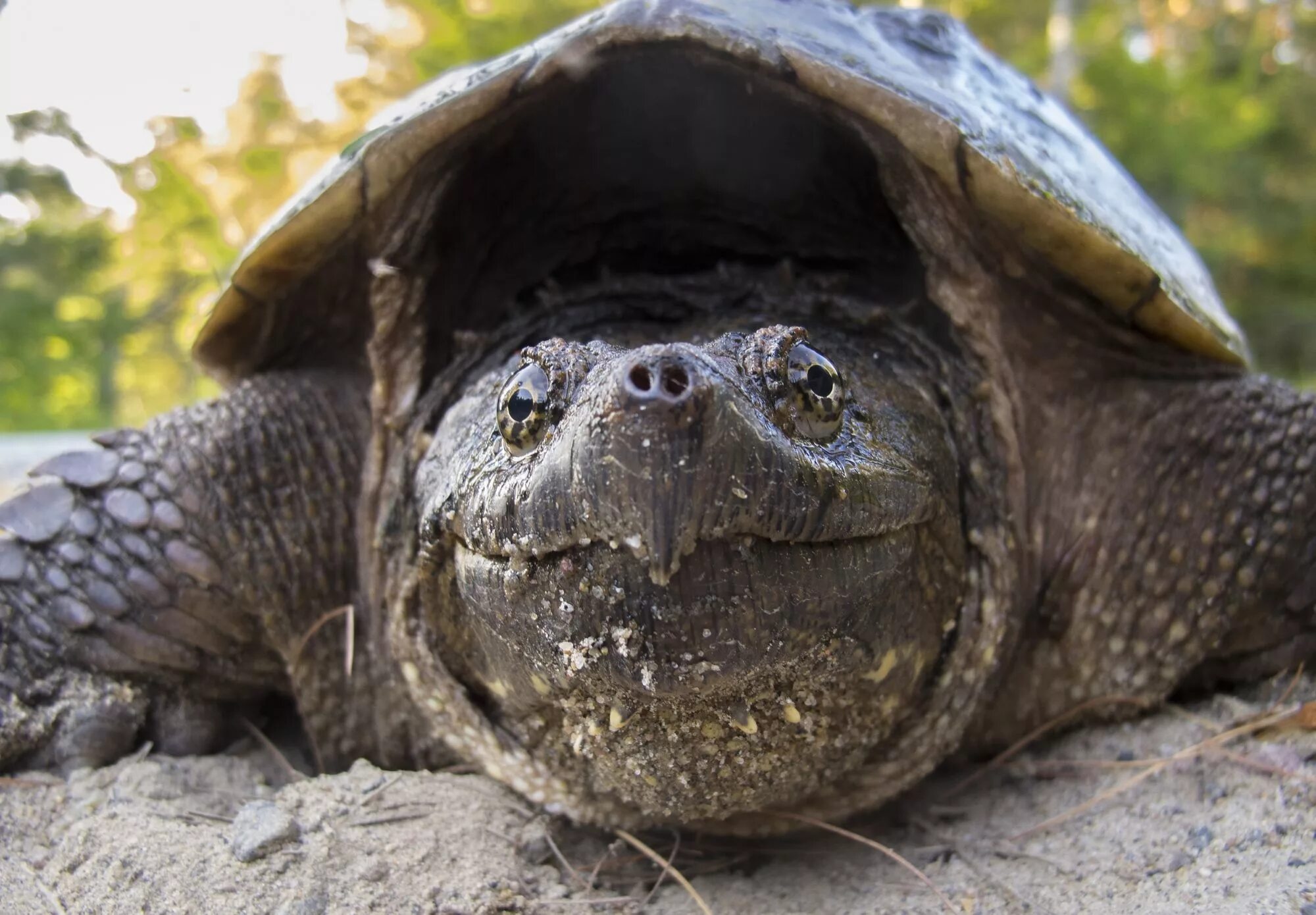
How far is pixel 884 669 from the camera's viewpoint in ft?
5.41

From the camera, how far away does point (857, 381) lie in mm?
1843

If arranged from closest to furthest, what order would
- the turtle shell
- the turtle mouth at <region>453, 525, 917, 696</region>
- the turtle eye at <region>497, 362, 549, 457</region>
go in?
the turtle mouth at <region>453, 525, 917, 696</region> → the turtle eye at <region>497, 362, 549, 457</region> → the turtle shell

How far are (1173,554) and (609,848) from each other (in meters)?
1.57

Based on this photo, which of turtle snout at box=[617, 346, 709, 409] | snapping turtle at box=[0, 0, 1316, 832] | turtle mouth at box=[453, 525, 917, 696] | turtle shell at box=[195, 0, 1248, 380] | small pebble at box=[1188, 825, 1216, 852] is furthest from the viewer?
turtle shell at box=[195, 0, 1248, 380]

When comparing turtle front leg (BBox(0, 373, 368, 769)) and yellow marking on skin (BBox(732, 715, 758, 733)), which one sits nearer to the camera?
yellow marking on skin (BBox(732, 715, 758, 733))

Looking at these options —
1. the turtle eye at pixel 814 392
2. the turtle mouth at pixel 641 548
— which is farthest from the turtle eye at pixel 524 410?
the turtle eye at pixel 814 392

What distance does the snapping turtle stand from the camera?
1.56 metres

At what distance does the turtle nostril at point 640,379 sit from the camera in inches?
46.7

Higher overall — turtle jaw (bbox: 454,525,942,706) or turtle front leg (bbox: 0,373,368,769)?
turtle jaw (bbox: 454,525,942,706)

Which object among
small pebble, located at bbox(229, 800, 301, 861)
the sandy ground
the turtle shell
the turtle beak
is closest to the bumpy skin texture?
the turtle beak

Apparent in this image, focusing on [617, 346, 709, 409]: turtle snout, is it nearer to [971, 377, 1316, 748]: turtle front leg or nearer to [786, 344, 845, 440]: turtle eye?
[786, 344, 845, 440]: turtle eye

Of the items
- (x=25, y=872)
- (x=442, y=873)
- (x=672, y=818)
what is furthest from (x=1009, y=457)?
(x=25, y=872)

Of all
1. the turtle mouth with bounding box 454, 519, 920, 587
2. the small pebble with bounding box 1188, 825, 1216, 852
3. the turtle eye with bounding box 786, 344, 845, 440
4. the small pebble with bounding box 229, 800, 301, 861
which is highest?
the turtle eye with bounding box 786, 344, 845, 440

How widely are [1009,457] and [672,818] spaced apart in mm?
1202
